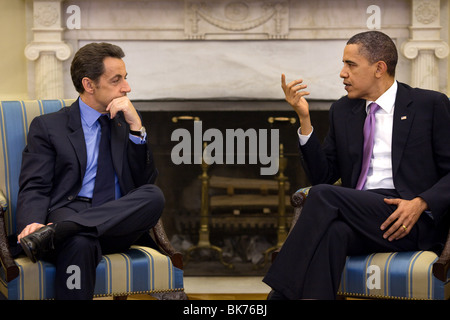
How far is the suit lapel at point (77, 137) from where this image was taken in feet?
8.11

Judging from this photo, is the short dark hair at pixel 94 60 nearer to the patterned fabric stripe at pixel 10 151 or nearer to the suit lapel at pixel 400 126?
the patterned fabric stripe at pixel 10 151

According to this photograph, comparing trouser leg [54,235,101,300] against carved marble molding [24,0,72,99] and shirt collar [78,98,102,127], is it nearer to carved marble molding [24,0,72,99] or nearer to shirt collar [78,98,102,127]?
shirt collar [78,98,102,127]

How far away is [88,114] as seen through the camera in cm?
258

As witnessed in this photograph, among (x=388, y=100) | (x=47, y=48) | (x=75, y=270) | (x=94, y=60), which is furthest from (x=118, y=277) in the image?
(x=47, y=48)

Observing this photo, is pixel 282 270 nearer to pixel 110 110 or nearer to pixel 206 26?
pixel 110 110

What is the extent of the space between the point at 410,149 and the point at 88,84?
1.21 m

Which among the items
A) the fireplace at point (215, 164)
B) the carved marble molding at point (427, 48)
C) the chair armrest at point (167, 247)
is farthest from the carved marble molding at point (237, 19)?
the chair armrest at point (167, 247)

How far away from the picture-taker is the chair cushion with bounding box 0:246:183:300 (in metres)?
2.19

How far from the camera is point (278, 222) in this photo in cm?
402

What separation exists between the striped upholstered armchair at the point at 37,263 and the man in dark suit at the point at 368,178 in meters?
0.39

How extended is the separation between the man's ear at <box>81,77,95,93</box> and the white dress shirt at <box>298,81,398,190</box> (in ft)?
2.61
